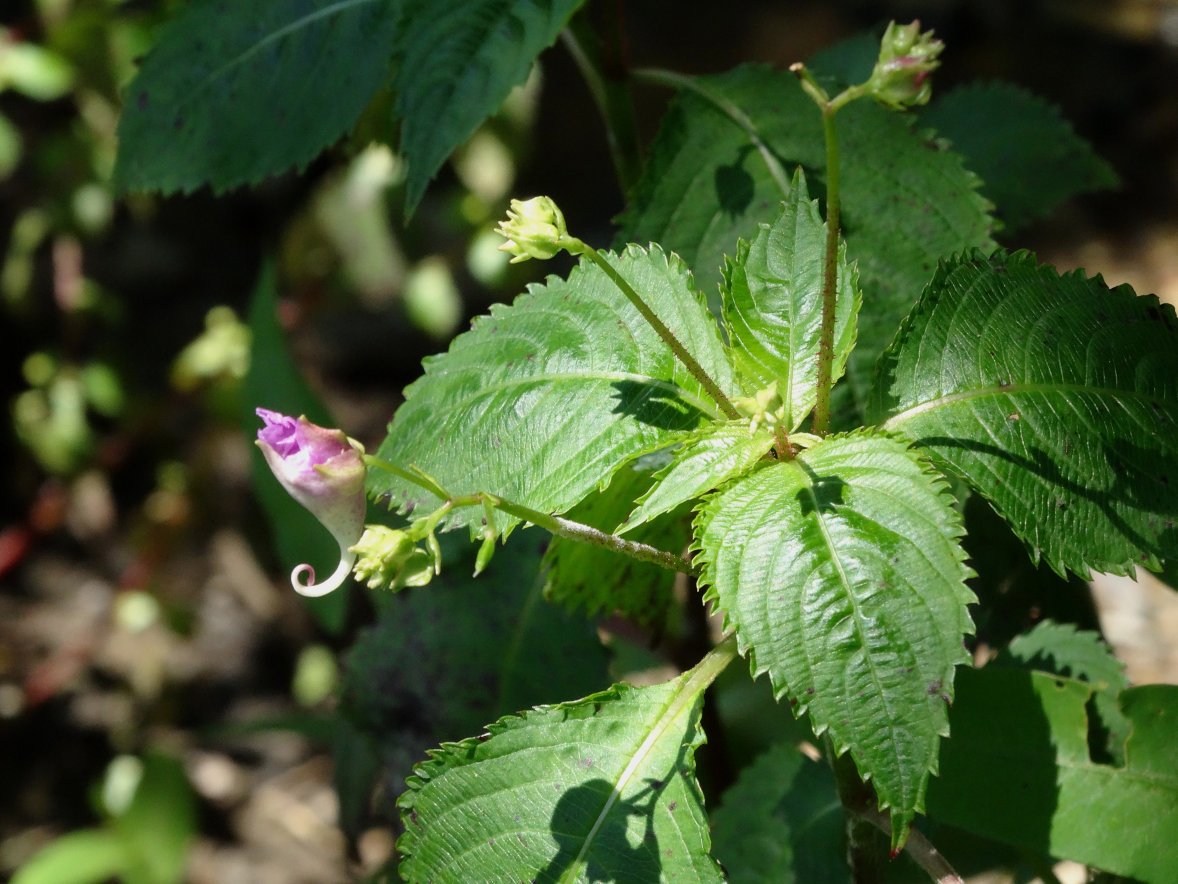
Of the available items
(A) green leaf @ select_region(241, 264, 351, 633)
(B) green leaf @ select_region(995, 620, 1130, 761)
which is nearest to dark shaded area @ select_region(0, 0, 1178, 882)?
(A) green leaf @ select_region(241, 264, 351, 633)

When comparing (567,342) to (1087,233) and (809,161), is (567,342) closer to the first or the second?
(809,161)

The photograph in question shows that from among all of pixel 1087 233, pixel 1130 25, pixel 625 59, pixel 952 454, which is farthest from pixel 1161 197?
pixel 952 454

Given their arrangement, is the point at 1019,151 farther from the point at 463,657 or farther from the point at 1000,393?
the point at 463,657

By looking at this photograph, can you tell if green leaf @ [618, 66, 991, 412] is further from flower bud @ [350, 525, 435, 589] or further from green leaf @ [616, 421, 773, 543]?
flower bud @ [350, 525, 435, 589]

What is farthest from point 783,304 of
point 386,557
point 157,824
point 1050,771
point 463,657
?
point 157,824

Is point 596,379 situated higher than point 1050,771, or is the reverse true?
point 596,379
